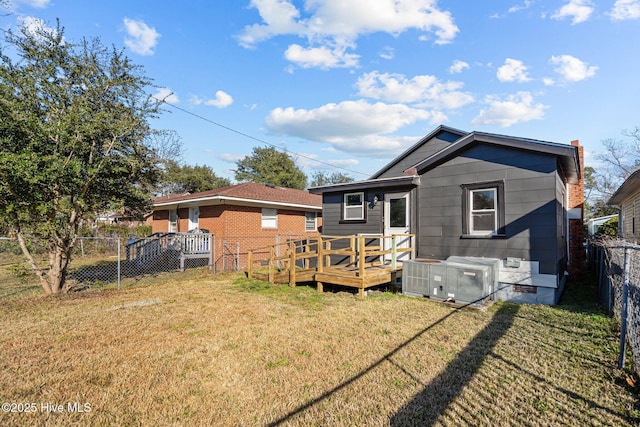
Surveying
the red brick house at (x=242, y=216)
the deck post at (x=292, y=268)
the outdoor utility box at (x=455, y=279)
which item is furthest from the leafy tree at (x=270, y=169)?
the outdoor utility box at (x=455, y=279)

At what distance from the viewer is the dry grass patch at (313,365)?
2.80 metres

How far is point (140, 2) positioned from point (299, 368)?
11681 millimetres

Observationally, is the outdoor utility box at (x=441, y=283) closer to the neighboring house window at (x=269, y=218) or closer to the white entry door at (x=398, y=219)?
the white entry door at (x=398, y=219)

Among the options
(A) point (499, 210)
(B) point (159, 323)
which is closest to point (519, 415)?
(B) point (159, 323)

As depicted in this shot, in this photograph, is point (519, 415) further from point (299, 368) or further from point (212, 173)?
point (212, 173)

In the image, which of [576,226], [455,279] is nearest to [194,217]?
[455,279]

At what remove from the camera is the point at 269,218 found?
49.1 ft

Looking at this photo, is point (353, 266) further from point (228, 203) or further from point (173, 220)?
point (173, 220)

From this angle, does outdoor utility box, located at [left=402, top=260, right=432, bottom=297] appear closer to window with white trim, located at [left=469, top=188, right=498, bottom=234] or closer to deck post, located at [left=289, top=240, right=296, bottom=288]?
window with white trim, located at [left=469, top=188, right=498, bottom=234]

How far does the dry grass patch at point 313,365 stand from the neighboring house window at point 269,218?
848cm

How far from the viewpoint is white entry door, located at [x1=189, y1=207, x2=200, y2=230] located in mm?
15123

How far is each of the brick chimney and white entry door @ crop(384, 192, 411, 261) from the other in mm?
6147

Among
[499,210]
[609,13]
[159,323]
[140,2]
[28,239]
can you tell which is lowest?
[159,323]

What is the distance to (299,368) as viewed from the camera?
3.69 meters
